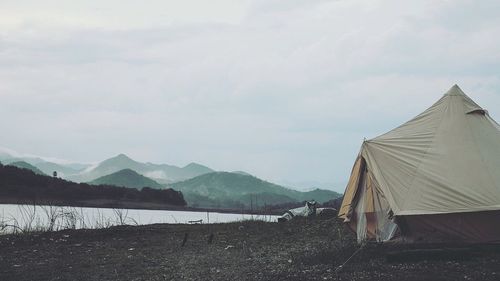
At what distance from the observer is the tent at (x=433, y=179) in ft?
37.3

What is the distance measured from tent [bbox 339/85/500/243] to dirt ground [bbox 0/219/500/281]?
2.40 ft

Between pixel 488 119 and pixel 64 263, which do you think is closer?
pixel 64 263

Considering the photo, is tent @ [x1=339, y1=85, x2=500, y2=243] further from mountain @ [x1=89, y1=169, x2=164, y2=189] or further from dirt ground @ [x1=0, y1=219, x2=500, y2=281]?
mountain @ [x1=89, y1=169, x2=164, y2=189]

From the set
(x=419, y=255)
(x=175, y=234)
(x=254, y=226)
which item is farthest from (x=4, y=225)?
(x=419, y=255)

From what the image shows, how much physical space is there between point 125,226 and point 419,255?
36.4ft

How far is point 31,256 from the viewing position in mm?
12945

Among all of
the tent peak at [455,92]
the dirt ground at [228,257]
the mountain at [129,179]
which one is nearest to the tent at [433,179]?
the tent peak at [455,92]

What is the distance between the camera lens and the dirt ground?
32.0 feet


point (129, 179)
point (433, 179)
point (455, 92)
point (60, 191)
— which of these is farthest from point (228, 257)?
point (129, 179)

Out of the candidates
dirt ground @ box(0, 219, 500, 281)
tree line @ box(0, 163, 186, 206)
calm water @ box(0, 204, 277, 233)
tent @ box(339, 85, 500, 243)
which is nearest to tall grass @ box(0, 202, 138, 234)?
calm water @ box(0, 204, 277, 233)

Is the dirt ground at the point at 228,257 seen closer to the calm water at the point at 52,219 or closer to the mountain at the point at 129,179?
the calm water at the point at 52,219

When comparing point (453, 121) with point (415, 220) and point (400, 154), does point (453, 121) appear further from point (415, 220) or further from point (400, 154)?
point (415, 220)

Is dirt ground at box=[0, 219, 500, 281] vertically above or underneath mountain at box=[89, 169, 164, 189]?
underneath

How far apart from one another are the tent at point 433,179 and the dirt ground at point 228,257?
0.73 metres
